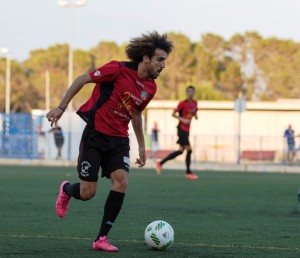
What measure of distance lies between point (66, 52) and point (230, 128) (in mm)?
49082

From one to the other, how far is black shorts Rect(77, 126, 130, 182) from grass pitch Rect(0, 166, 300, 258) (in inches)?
29.0

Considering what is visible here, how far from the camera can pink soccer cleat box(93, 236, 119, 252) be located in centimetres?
844

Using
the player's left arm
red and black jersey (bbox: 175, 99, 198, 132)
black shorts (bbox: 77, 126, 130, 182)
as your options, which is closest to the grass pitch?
black shorts (bbox: 77, 126, 130, 182)

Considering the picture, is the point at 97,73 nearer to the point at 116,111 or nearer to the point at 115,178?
the point at 116,111

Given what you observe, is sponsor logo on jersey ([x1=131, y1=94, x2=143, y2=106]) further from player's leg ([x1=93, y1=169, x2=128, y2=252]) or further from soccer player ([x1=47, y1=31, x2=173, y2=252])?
player's leg ([x1=93, y1=169, x2=128, y2=252])

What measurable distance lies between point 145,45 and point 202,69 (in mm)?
85465

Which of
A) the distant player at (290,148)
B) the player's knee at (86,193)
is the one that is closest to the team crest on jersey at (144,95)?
the player's knee at (86,193)

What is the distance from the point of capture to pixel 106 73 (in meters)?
8.70

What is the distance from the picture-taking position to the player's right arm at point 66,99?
8.32 metres

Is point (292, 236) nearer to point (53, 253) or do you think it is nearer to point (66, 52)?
point (53, 253)

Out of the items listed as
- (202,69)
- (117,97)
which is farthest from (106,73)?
(202,69)

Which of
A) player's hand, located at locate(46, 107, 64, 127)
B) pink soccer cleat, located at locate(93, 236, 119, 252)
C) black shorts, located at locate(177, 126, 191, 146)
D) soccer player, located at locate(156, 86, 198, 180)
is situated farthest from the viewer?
black shorts, located at locate(177, 126, 191, 146)

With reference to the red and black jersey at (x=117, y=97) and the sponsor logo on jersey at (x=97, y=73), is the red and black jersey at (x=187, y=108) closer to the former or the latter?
the red and black jersey at (x=117, y=97)

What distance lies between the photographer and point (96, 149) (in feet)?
29.1
